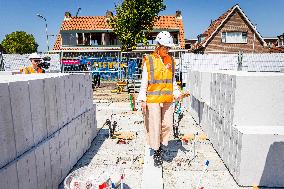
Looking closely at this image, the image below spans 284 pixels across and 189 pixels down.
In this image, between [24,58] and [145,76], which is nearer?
[145,76]

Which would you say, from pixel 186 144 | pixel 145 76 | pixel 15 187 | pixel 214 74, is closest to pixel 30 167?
pixel 15 187

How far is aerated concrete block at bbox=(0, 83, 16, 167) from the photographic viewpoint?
97.4 inches

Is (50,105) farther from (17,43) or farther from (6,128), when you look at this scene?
(17,43)

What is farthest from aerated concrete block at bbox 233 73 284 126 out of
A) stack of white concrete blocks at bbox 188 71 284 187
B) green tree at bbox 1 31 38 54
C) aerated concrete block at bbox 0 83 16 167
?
green tree at bbox 1 31 38 54

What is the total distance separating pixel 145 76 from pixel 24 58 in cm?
1866

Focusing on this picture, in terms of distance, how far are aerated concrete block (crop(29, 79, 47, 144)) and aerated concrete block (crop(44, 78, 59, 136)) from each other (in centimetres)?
10

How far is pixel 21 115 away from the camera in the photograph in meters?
2.83

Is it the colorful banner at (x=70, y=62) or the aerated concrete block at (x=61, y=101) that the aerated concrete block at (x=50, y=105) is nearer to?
the aerated concrete block at (x=61, y=101)

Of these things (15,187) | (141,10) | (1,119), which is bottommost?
(15,187)

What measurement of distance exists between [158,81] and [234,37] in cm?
2899

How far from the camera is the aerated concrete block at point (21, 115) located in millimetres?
2705

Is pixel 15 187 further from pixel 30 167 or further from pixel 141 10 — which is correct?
pixel 141 10

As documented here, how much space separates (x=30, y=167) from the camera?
2949 mm

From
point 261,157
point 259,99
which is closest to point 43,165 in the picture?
point 261,157
